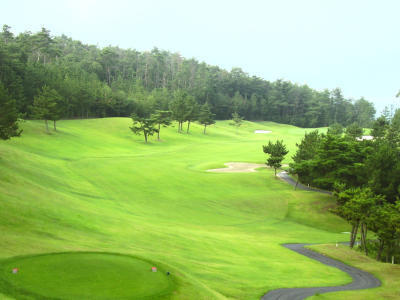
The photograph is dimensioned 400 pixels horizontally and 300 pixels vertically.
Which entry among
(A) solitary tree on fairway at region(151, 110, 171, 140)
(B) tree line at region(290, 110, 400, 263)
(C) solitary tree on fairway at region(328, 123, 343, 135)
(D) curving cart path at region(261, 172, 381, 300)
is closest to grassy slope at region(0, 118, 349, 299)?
(D) curving cart path at region(261, 172, 381, 300)

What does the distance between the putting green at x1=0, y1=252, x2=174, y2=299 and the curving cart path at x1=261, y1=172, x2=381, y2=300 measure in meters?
9.41

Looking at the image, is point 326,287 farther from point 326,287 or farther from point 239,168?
point 239,168

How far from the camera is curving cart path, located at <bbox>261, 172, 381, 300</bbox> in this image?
77.7ft

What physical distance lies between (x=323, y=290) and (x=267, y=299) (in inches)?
218

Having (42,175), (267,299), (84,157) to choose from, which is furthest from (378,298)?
(84,157)

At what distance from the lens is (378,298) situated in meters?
25.0

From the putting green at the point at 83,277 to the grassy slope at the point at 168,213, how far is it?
4.92ft

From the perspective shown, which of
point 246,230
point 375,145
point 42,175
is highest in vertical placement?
point 375,145

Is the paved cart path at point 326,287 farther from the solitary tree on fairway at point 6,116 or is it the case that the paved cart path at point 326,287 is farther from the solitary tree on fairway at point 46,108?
the solitary tree on fairway at point 46,108

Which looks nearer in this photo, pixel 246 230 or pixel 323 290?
pixel 323 290

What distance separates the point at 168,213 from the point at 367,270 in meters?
22.5

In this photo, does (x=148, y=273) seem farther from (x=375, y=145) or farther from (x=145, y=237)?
(x=375, y=145)

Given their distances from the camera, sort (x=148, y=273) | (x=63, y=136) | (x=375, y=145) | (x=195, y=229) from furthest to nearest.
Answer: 1. (x=63, y=136)
2. (x=375, y=145)
3. (x=195, y=229)
4. (x=148, y=273)

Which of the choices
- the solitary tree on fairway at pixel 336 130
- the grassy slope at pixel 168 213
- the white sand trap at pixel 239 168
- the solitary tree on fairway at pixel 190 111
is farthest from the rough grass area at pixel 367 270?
the solitary tree on fairway at pixel 190 111
